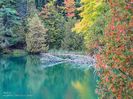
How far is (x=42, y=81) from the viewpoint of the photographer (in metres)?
26.9

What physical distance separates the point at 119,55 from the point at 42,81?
20332mm

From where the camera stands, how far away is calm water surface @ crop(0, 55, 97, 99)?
21841 mm

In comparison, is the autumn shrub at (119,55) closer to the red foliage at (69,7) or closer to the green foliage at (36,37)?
the green foliage at (36,37)

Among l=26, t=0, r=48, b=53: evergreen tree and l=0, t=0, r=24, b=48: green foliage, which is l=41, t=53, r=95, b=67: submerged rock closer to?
l=26, t=0, r=48, b=53: evergreen tree

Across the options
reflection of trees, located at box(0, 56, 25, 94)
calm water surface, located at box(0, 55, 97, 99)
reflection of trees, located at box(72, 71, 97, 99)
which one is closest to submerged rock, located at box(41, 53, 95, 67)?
calm water surface, located at box(0, 55, 97, 99)

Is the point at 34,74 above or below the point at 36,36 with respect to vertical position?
below

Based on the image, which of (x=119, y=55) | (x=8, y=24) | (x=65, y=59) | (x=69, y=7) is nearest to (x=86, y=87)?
(x=65, y=59)

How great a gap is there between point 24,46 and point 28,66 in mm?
8998

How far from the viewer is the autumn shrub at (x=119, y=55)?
6.79m

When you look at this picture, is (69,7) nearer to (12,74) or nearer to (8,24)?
(8,24)

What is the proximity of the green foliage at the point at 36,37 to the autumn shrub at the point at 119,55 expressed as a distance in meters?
33.8

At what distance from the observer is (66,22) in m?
44.3

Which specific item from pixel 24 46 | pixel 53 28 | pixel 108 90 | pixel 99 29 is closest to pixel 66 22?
pixel 53 28

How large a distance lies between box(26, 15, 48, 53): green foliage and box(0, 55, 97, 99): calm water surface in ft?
11.3
